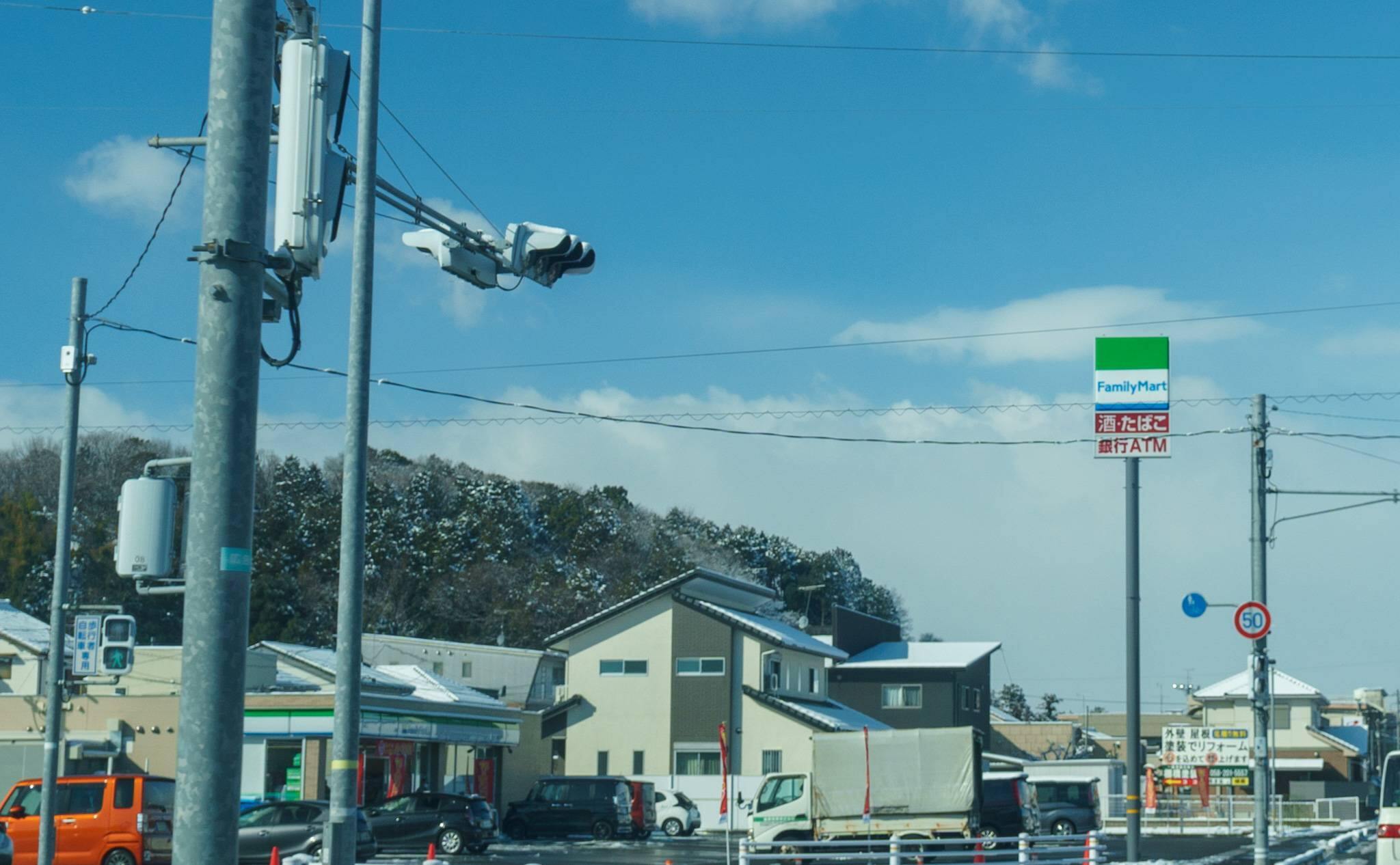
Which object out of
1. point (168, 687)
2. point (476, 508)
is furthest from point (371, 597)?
point (168, 687)

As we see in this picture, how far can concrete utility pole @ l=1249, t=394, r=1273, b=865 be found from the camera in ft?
79.2

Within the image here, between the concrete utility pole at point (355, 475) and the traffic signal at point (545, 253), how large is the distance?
136 cm

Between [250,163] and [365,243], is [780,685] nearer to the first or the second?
[365,243]

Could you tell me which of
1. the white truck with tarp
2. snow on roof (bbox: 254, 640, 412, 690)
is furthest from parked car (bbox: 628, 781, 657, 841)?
the white truck with tarp

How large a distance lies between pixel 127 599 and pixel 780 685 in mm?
30536

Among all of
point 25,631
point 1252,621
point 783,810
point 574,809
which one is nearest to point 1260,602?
point 1252,621

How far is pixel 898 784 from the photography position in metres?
29.1

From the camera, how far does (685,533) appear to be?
101 m

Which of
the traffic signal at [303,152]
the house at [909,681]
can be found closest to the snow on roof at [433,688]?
the house at [909,681]

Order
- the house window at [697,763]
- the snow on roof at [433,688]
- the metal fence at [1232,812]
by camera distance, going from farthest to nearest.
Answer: the metal fence at [1232,812], the house window at [697,763], the snow on roof at [433,688]

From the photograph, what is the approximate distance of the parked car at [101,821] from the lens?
83.4 feet

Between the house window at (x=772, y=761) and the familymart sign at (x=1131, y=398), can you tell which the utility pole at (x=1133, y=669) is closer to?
the familymart sign at (x=1131, y=398)

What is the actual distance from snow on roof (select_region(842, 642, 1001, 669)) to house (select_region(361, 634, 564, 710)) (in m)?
12.9

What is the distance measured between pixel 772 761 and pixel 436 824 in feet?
56.9
